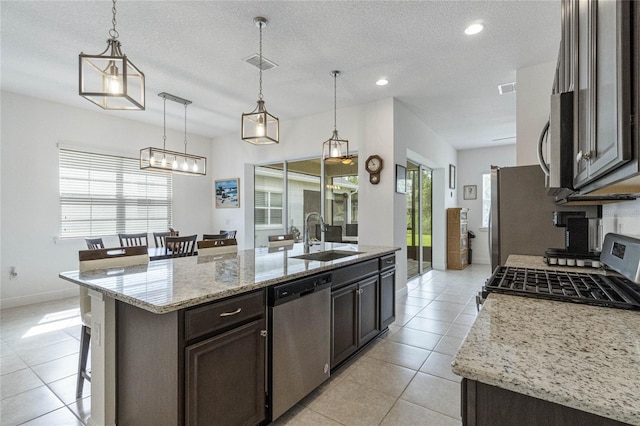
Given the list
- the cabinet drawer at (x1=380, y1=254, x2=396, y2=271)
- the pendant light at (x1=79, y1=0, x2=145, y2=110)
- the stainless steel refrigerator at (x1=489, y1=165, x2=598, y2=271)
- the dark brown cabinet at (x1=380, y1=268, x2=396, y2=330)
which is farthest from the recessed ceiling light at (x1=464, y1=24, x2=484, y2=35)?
the pendant light at (x1=79, y1=0, x2=145, y2=110)

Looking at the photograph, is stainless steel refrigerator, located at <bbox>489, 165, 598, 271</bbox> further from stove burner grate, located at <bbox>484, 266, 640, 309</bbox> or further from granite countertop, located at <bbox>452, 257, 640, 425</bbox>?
granite countertop, located at <bbox>452, 257, 640, 425</bbox>

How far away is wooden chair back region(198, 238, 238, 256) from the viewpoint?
116 inches

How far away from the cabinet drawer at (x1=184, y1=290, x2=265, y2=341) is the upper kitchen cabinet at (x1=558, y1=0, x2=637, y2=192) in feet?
4.92

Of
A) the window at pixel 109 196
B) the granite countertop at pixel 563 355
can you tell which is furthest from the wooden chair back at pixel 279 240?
the window at pixel 109 196

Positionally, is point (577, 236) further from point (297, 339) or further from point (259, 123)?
point (259, 123)

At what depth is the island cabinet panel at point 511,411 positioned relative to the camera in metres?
0.64

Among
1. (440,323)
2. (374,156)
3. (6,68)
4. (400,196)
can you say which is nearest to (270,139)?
(374,156)

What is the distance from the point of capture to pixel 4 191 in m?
4.10

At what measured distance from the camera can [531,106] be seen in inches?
137

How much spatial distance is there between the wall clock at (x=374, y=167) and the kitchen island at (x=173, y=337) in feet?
9.16

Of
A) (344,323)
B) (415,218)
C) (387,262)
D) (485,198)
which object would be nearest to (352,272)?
(344,323)

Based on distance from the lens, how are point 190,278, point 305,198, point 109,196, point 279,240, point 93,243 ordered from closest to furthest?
1. point 190,278
2. point 93,243
3. point 279,240
4. point 109,196
5. point 305,198

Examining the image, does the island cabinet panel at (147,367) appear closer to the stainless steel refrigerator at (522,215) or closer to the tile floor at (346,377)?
the tile floor at (346,377)

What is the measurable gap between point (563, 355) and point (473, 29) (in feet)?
9.73
